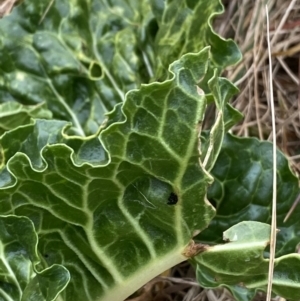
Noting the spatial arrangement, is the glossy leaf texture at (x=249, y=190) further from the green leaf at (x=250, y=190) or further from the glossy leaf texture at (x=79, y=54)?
the glossy leaf texture at (x=79, y=54)

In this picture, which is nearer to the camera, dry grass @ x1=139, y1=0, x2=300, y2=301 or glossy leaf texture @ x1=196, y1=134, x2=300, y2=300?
glossy leaf texture @ x1=196, y1=134, x2=300, y2=300

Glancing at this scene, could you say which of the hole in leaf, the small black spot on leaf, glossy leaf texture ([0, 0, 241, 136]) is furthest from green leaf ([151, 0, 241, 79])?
the small black spot on leaf

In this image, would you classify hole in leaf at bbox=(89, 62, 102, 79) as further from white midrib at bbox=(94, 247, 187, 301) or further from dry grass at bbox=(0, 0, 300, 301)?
white midrib at bbox=(94, 247, 187, 301)

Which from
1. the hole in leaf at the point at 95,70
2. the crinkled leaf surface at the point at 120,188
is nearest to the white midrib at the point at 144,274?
the crinkled leaf surface at the point at 120,188

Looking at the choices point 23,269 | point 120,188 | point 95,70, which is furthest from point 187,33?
point 23,269

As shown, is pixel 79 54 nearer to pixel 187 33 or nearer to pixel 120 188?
pixel 187 33

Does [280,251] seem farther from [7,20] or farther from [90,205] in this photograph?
[7,20]
